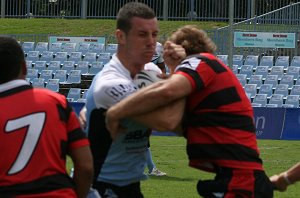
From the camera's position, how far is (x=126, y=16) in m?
5.61

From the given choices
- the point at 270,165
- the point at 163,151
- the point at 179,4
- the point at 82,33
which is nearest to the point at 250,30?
the point at 82,33

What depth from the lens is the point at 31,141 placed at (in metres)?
4.70

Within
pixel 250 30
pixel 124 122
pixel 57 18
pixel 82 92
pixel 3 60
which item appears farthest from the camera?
pixel 57 18

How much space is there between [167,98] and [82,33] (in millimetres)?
37959

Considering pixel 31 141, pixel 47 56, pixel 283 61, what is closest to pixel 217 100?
pixel 31 141

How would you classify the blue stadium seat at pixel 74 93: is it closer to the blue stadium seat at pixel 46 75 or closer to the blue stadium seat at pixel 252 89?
the blue stadium seat at pixel 46 75

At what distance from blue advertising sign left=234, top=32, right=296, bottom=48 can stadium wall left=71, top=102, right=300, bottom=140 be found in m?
10.9

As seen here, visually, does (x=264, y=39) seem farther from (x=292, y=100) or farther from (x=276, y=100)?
(x=292, y=100)

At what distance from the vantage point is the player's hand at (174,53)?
5423 millimetres

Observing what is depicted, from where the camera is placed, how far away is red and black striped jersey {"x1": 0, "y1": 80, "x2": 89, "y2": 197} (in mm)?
4711

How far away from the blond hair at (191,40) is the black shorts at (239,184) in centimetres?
71

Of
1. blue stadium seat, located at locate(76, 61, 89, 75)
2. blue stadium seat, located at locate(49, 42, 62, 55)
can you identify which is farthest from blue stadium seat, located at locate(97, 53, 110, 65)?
blue stadium seat, located at locate(49, 42, 62, 55)

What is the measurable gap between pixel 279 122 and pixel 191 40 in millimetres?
16894

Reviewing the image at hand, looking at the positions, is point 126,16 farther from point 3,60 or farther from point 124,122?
point 3,60
